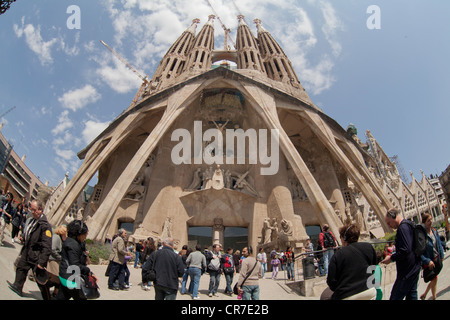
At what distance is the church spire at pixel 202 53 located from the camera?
2361cm

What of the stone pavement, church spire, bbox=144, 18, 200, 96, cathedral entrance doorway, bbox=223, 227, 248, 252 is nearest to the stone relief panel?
cathedral entrance doorway, bbox=223, 227, 248, 252

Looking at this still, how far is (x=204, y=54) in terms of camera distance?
25.6 metres

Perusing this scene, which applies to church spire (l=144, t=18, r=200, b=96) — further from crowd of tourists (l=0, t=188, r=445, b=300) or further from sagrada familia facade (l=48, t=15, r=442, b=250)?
crowd of tourists (l=0, t=188, r=445, b=300)

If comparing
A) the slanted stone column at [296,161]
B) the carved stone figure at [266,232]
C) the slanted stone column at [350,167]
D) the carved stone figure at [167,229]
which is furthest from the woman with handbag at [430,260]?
the carved stone figure at [167,229]

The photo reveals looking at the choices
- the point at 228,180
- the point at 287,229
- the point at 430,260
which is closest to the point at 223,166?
the point at 228,180

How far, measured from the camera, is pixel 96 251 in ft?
33.0

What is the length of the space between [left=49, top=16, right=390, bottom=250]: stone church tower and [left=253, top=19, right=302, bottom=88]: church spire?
2970 mm

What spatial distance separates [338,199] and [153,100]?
13773 millimetres

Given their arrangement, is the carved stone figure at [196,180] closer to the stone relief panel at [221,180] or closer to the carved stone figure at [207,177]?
the stone relief panel at [221,180]

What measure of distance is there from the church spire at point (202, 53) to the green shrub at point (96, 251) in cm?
1520

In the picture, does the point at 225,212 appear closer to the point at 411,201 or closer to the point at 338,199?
the point at 338,199

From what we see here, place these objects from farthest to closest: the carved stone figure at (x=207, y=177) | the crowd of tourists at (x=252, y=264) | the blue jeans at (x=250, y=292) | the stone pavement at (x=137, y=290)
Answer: the carved stone figure at (x=207, y=177), the blue jeans at (x=250, y=292), the stone pavement at (x=137, y=290), the crowd of tourists at (x=252, y=264)

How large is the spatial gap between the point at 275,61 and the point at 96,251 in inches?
889
